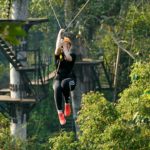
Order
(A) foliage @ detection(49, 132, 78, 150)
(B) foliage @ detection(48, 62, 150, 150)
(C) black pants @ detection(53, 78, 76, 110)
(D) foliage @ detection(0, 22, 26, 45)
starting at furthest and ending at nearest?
(A) foliage @ detection(49, 132, 78, 150)
(B) foliage @ detection(48, 62, 150, 150)
(C) black pants @ detection(53, 78, 76, 110)
(D) foliage @ detection(0, 22, 26, 45)

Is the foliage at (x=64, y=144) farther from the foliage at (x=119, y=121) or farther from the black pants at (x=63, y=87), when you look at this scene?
the black pants at (x=63, y=87)

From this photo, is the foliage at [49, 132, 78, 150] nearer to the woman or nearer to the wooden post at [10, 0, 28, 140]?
the woman

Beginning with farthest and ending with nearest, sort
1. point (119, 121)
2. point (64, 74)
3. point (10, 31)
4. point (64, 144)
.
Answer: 1. point (64, 144)
2. point (119, 121)
3. point (64, 74)
4. point (10, 31)

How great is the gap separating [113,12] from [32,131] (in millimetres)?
7753

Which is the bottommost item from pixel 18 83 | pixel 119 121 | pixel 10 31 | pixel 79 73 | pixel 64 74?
pixel 18 83

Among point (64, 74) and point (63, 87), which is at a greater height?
point (64, 74)

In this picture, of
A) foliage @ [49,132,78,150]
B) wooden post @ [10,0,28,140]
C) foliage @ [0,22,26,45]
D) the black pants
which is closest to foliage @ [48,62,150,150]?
foliage @ [49,132,78,150]

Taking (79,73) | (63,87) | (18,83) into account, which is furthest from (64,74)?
(79,73)

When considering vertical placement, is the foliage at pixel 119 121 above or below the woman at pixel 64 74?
below

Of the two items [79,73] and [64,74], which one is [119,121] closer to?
[64,74]

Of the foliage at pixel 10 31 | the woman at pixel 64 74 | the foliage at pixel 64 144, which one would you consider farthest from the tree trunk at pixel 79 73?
the foliage at pixel 10 31

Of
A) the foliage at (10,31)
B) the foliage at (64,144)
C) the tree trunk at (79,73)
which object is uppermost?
the foliage at (10,31)

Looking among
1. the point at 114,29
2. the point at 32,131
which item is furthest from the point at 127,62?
the point at 32,131

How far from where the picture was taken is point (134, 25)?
16.4m
